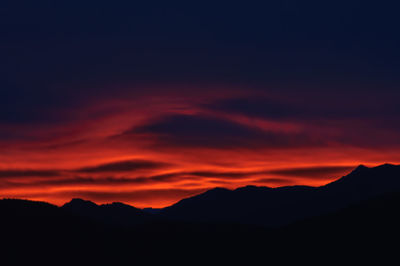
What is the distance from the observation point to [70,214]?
12706 cm

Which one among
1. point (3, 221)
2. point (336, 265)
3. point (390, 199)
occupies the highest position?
point (390, 199)

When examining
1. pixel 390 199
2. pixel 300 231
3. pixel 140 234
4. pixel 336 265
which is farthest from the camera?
pixel 390 199

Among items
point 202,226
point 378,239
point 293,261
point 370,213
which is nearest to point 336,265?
point 293,261

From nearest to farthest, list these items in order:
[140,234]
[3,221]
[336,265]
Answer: [3,221], [336,265], [140,234]

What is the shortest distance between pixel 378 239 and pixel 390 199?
1565 inches

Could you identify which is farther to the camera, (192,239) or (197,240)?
(192,239)

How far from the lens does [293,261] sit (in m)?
122

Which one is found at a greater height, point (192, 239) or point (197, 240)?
point (192, 239)

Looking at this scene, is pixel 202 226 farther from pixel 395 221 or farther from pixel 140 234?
pixel 395 221

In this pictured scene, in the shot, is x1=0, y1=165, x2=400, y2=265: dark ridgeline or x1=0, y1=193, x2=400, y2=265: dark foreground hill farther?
x1=0, y1=165, x2=400, y2=265: dark ridgeline

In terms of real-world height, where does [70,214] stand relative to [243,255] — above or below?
above

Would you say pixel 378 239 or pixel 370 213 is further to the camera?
pixel 370 213

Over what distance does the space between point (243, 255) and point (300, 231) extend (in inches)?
1340

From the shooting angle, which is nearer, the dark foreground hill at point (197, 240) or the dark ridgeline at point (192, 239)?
the dark foreground hill at point (197, 240)
